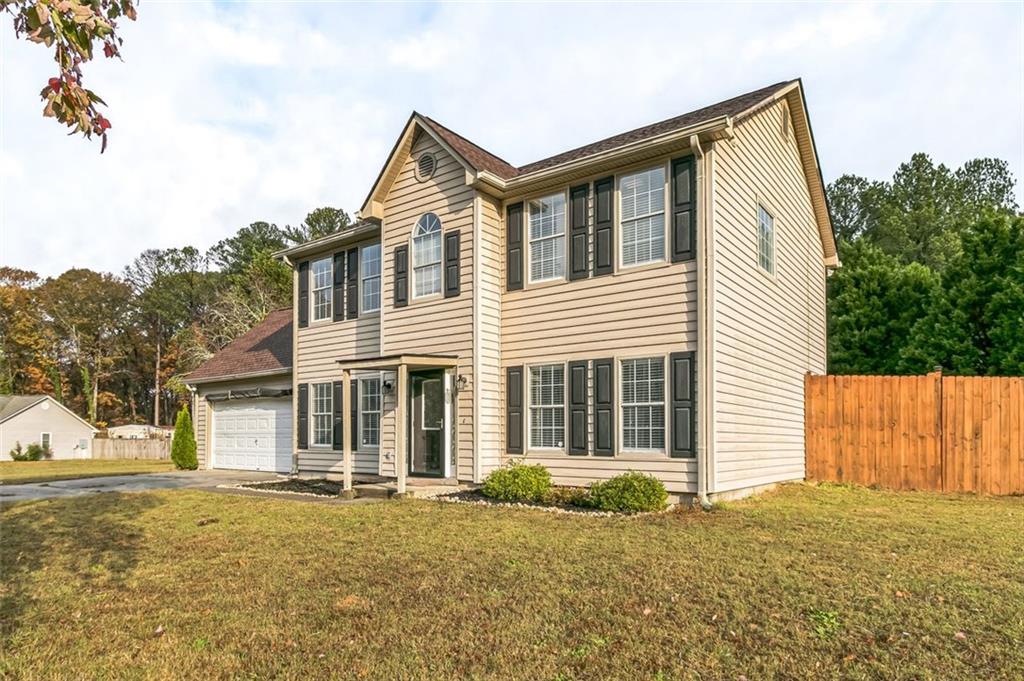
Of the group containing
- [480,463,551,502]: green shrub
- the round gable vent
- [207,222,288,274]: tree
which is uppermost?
[207,222,288,274]: tree

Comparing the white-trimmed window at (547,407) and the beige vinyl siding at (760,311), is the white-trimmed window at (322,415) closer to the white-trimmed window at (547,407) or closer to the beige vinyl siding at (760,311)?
the white-trimmed window at (547,407)

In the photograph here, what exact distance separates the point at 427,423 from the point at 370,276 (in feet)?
12.9

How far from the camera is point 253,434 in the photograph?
57.9 feet

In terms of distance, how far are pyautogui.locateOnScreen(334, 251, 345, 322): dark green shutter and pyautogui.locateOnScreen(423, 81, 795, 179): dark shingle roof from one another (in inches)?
169

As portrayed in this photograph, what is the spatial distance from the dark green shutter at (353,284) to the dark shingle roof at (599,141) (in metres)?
3.83

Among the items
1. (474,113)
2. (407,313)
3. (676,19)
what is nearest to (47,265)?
(474,113)

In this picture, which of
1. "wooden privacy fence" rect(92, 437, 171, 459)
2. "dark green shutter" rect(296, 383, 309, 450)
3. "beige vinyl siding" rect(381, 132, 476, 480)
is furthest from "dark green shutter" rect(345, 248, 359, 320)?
"wooden privacy fence" rect(92, 437, 171, 459)

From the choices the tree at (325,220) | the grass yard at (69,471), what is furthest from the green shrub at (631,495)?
the tree at (325,220)

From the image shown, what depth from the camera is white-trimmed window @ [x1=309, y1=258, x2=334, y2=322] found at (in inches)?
616

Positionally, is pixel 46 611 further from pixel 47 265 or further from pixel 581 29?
pixel 47 265

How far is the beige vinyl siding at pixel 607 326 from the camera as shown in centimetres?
989

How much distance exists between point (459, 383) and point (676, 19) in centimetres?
755

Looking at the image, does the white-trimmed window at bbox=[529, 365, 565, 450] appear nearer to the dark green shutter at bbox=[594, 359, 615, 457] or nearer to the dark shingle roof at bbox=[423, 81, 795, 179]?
the dark green shutter at bbox=[594, 359, 615, 457]

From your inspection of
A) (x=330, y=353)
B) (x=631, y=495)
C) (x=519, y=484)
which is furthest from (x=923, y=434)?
(x=330, y=353)
